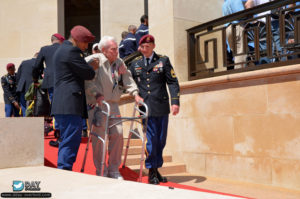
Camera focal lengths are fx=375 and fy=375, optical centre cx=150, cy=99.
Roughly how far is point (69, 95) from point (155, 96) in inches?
55.5

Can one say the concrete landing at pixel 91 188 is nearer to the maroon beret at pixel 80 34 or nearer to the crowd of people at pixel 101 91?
the crowd of people at pixel 101 91

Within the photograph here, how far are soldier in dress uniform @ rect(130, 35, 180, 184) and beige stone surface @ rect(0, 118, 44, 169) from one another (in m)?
1.50

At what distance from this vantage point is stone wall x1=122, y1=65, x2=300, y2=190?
554 centimetres

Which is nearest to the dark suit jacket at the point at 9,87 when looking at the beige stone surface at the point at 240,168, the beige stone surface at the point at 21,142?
the beige stone surface at the point at 21,142

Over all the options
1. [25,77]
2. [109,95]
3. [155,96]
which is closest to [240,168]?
[155,96]

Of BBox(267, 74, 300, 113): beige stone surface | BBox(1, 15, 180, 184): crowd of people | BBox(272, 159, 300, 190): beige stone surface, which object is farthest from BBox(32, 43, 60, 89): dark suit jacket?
BBox(272, 159, 300, 190): beige stone surface

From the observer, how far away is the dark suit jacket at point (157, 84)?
209 inches

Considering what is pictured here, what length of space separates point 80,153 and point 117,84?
1854 millimetres

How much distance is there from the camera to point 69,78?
173 inches

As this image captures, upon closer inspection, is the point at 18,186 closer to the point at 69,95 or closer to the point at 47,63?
the point at 69,95

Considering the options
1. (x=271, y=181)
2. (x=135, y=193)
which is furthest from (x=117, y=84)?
(x=271, y=181)

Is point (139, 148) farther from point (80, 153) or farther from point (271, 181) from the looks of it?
point (271, 181)

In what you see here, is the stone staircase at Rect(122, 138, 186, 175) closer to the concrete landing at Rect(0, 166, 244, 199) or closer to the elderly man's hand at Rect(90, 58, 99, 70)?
the elderly man's hand at Rect(90, 58, 99, 70)

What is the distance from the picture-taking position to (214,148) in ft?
21.7
